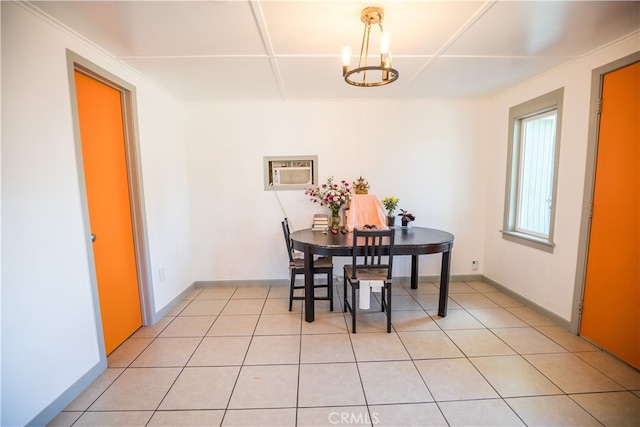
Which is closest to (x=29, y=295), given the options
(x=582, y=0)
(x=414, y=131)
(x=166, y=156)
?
(x=166, y=156)

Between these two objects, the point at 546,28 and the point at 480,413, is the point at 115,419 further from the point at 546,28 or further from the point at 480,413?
the point at 546,28

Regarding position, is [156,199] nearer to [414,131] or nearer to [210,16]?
[210,16]

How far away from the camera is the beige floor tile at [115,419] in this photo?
5.14 ft

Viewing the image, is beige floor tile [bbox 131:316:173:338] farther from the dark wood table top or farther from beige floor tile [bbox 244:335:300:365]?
the dark wood table top

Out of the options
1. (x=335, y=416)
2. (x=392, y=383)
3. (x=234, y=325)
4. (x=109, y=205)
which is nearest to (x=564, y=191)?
(x=392, y=383)

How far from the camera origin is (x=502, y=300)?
308cm

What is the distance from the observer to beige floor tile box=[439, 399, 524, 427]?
154 cm

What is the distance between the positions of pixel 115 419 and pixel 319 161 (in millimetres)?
2909

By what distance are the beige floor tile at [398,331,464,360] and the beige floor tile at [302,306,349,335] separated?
21.8 inches

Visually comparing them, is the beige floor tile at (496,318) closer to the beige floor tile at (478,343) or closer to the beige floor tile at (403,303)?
the beige floor tile at (478,343)

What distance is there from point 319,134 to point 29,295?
2901 millimetres

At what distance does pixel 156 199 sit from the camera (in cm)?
278

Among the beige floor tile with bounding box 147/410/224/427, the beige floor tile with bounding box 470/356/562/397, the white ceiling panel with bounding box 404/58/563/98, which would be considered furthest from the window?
the beige floor tile with bounding box 147/410/224/427

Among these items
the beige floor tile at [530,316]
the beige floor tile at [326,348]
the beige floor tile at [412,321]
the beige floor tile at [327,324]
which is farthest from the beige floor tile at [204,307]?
the beige floor tile at [530,316]
